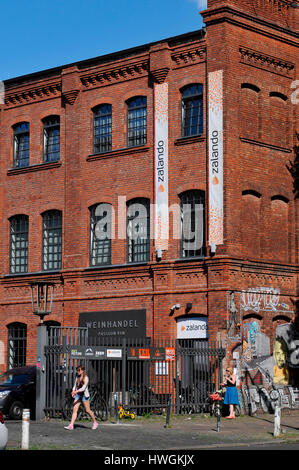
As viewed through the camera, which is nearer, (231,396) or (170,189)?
(231,396)

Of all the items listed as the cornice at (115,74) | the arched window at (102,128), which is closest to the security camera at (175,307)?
the arched window at (102,128)

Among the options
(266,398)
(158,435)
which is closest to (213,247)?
(266,398)

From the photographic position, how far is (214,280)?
29.3 m

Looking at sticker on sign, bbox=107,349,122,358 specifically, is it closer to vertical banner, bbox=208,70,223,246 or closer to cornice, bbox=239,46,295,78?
vertical banner, bbox=208,70,223,246

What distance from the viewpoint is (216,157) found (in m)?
29.9

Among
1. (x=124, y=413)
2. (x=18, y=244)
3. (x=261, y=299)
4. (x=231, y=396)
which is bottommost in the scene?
(x=124, y=413)

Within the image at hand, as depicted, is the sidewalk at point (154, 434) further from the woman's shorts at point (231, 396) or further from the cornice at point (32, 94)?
the cornice at point (32, 94)

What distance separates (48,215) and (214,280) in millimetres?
8804

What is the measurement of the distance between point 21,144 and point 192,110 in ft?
28.6

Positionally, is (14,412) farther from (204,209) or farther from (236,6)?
(236,6)

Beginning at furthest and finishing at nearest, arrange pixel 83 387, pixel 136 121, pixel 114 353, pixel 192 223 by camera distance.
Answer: pixel 136 121
pixel 192 223
pixel 114 353
pixel 83 387

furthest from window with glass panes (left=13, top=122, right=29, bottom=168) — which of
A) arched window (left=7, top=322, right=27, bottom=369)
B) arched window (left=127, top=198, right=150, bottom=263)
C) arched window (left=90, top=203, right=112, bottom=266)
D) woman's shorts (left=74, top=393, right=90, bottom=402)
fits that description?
woman's shorts (left=74, top=393, right=90, bottom=402)

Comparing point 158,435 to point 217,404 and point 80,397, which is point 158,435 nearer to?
point 80,397
